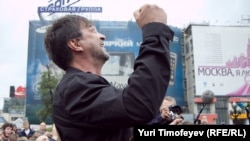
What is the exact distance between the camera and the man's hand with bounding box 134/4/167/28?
113 cm

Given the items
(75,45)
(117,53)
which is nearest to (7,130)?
(75,45)

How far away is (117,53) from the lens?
43.2 meters

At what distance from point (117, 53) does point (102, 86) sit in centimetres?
4213

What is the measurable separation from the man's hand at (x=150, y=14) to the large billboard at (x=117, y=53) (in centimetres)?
4043

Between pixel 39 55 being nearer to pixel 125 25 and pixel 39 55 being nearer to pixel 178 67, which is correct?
pixel 125 25

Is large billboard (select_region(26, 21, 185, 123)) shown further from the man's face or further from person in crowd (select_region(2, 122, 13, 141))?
the man's face

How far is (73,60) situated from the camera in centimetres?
129

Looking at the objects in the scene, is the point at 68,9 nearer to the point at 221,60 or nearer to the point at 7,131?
the point at 221,60

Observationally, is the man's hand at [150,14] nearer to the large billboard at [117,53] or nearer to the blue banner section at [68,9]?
the large billboard at [117,53]

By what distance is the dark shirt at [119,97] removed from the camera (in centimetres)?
103

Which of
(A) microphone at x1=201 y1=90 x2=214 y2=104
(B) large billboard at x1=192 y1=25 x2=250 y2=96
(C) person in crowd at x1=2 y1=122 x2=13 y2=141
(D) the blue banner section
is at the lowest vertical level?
(B) large billboard at x1=192 y1=25 x2=250 y2=96

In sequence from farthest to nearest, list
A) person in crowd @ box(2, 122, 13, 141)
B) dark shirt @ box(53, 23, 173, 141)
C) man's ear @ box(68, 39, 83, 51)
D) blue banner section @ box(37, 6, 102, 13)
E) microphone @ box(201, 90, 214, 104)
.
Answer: blue banner section @ box(37, 6, 102, 13), person in crowd @ box(2, 122, 13, 141), microphone @ box(201, 90, 214, 104), man's ear @ box(68, 39, 83, 51), dark shirt @ box(53, 23, 173, 141)

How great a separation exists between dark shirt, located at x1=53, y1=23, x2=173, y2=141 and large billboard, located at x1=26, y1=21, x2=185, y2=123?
40418 mm

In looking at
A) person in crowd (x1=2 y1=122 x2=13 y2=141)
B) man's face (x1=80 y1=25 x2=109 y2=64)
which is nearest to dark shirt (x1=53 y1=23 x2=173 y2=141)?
man's face (x1=80 y1=25 x2=109 y2=64)
